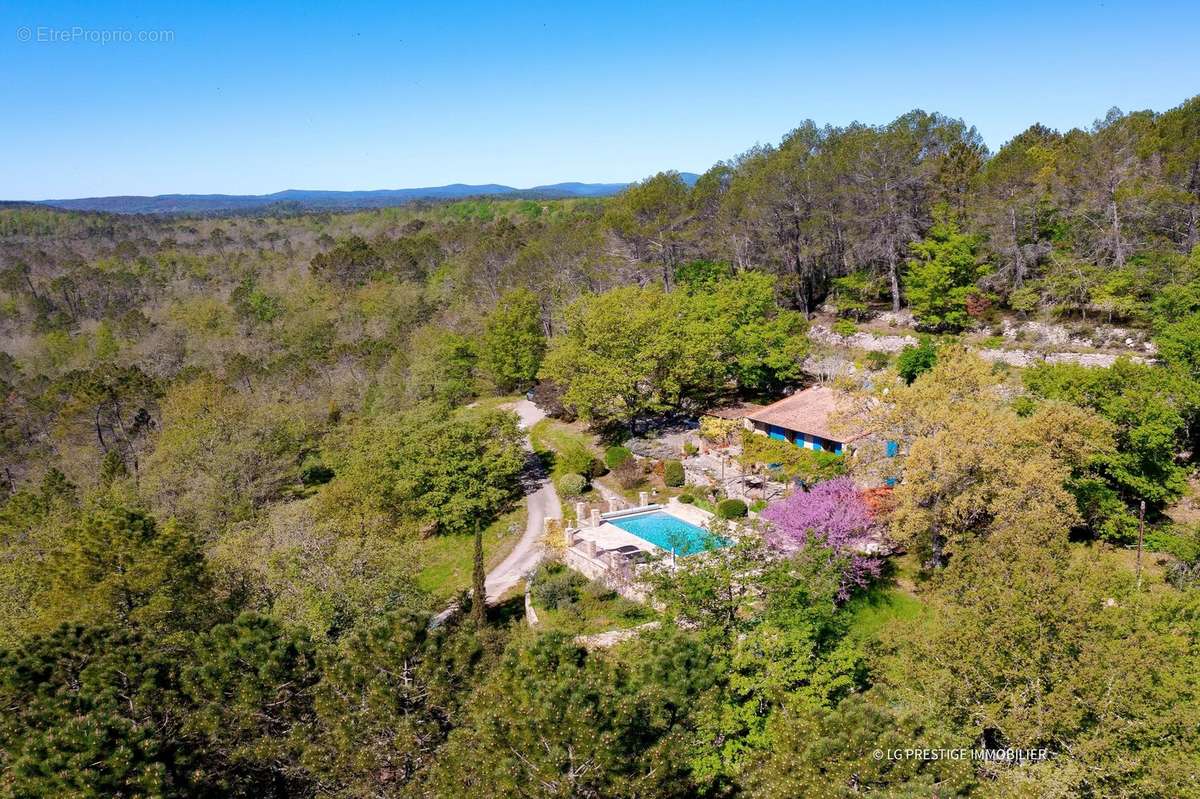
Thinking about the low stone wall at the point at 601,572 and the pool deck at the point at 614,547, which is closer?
the low stone wall at the point at 601,572

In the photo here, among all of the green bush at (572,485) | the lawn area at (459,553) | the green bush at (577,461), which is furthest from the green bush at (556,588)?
the green bush at (577,461)

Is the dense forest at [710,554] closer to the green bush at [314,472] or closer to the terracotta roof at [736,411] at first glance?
the green bush at [314,472]

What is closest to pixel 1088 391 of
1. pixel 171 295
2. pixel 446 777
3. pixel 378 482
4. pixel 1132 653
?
pixel 1132 653

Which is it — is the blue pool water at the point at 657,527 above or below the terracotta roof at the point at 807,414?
below

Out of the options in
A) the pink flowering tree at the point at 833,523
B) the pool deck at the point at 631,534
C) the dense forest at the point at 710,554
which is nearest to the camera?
the dense forest at the point at 710,554

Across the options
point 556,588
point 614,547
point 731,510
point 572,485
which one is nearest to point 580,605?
point 556,588

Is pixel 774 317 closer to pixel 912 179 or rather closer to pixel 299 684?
pixel 912 179
